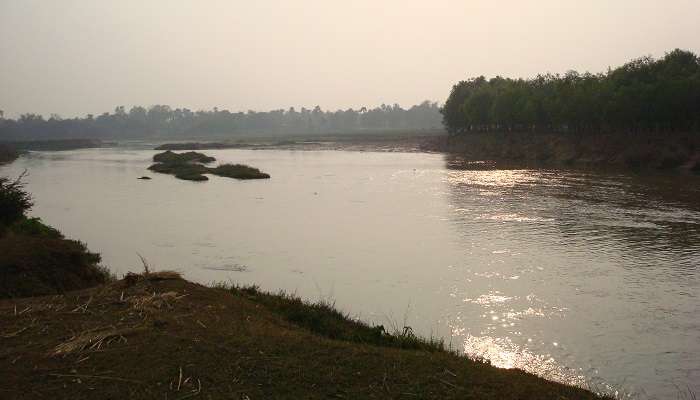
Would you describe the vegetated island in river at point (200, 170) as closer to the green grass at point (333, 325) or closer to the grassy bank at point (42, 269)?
the grassy bank at point (42, 269)

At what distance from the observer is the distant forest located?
63.8 meters

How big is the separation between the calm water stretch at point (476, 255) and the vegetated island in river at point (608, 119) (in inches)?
746

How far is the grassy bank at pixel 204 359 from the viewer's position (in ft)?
28.0

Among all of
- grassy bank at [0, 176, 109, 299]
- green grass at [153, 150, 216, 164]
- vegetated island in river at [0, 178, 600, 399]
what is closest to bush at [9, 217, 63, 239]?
grassy bank at [0, 176, 109, 299]

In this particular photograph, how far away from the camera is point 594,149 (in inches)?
2822

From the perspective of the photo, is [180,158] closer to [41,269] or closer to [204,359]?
[41,269]

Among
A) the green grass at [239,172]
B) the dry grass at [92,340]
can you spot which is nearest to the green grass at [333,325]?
the dry grass at [92,340]

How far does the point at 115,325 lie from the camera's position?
10820mm

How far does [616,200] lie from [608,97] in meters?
39.7

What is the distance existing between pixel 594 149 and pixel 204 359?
234 ft

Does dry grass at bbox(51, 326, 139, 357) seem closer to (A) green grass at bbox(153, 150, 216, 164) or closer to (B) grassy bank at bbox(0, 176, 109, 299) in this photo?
(B) grassy bank at bbox(0, 176, 109, 299)

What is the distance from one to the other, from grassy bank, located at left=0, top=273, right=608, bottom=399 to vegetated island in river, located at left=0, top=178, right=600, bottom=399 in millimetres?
20

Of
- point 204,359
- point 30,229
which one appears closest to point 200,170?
point 30,229

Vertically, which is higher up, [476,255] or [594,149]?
[594,149]
